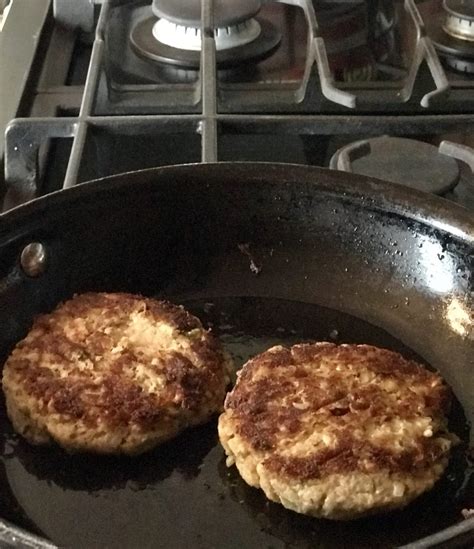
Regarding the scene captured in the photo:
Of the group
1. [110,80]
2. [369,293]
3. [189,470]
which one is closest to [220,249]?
[369,293]

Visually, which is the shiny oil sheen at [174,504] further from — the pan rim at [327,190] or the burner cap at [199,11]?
the burner cap at [199,11]

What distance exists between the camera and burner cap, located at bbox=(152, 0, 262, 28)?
1.43 meters

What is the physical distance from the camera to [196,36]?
1467 millimetres

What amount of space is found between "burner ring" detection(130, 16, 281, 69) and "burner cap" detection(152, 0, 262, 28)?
5 centimetres

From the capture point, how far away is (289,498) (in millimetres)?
737

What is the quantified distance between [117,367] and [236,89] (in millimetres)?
639

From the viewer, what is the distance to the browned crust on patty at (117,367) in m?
0.80

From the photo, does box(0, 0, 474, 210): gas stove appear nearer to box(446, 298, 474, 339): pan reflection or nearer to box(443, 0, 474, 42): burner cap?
box(443, 0, 474, 42): burner cap

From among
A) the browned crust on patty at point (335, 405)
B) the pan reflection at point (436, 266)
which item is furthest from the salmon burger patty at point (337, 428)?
the pan reflection at point (436, 266)

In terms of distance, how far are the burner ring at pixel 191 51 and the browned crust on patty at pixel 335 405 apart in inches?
27.3

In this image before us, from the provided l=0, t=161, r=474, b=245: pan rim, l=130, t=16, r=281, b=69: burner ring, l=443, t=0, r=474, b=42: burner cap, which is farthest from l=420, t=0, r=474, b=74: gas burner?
l=0, t=161, r=474, b=245: pan rim

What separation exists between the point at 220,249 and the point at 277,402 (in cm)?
28

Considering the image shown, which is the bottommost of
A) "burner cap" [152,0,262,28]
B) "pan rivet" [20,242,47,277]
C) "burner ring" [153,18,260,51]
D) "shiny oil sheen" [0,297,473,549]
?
"shiny oil sheen" [0,297,473,549]

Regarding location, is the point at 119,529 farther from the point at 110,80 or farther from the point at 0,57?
the point at 0,57
